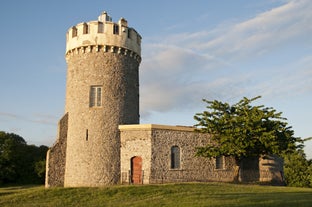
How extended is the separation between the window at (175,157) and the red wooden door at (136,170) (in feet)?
7.39

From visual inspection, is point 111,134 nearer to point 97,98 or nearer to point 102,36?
point 97,98

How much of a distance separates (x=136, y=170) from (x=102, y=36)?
9.78 m

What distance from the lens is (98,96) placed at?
24.9 meters

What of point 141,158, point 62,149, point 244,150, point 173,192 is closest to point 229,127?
point 244,150

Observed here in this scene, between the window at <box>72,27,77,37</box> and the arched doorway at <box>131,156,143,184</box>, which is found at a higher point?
the window at <box>72,27,77,37</box>

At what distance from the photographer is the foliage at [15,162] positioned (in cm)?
4025

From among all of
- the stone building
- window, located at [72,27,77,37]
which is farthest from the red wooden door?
window, located at [72,27,77,37]

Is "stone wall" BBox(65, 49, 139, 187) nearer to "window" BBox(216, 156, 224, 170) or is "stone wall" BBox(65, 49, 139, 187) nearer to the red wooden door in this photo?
the red wooden door

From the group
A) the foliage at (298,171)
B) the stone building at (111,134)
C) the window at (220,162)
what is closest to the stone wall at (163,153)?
the stone building at (111,134)

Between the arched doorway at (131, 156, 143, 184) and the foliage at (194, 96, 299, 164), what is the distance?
162 inches

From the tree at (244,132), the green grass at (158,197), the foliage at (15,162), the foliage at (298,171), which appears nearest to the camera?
the green grass at (158,197)

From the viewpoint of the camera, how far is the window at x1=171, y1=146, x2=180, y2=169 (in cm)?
2413

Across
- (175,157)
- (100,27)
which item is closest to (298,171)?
(175,157)

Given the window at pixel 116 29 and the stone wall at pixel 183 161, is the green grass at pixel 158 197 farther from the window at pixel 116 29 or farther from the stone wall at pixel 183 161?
the window at pixel 116 29
